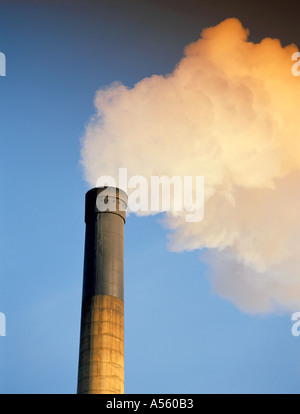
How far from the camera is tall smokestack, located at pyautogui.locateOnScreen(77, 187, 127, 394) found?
931 inches

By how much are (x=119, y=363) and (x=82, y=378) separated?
62.4 inches

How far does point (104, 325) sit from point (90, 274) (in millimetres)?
2357

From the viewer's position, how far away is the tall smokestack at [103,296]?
23656 mm

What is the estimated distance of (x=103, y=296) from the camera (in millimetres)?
25031
